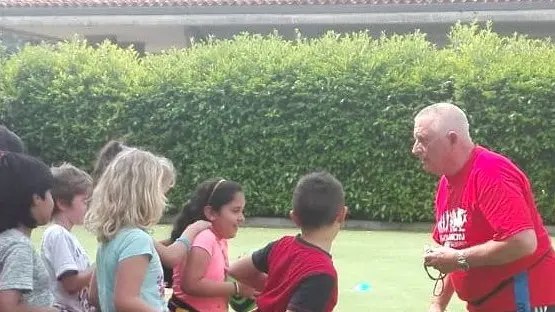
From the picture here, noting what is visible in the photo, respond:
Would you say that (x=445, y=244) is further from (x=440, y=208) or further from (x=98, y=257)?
(x=98, y=257)

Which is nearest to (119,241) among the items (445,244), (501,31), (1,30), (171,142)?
(445,244)

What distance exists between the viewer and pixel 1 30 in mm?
24266

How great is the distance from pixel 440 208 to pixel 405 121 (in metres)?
11.7

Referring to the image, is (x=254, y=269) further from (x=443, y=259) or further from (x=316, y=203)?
(x=443, y=259)

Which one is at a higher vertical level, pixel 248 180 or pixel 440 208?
pixel 440 208

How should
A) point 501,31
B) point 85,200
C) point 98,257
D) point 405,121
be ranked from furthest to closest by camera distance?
point 501,31, point 405,121, point 85,200, point 98,257

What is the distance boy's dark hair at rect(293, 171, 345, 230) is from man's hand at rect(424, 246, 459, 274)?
1.87ft

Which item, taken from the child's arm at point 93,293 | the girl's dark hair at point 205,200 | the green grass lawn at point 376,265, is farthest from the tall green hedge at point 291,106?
the child's arm at point 93,293

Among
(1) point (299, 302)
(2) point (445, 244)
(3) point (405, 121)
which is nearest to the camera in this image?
(1) point (299, 302)

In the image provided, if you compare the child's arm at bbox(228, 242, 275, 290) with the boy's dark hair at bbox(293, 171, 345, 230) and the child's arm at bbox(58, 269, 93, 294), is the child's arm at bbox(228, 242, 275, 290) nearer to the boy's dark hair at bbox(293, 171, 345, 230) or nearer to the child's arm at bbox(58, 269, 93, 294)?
the boy's dark hair at bbox(293, 171, 345, 230)

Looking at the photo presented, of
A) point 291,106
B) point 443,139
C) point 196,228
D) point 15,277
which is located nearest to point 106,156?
point 196,228

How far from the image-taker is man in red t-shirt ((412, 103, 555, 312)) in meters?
4.25

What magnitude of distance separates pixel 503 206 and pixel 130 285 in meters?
1.63

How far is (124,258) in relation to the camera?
13.3 feet
